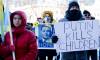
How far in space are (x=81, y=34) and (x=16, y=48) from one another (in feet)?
4.54

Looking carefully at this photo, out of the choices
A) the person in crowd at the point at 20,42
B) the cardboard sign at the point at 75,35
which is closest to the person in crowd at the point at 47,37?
the cardboard sign at the point at 75,35

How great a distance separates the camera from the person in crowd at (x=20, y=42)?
577cm

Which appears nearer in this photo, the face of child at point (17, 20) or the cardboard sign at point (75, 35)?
the face of child at point (17, 20)

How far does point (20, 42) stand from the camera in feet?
19.0

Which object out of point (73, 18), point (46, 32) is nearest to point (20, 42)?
point (73, 18)

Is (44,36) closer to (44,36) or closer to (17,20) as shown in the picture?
(44,36)

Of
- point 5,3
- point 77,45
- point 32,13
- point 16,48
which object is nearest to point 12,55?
point 16,48

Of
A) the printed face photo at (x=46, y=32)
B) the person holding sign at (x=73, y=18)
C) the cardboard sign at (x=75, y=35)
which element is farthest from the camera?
the printed face photo at (x=46, y=32)

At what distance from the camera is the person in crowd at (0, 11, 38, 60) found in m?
5.77

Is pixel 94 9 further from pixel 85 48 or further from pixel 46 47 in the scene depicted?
pixel 85 48

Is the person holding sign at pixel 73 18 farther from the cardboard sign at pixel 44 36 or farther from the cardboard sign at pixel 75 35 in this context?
the cardboard sign at pixel 44 36

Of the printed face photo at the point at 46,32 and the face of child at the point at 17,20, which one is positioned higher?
the face of child at the point at 17,20

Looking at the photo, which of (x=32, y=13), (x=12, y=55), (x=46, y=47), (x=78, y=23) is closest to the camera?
(x=12, y=55)

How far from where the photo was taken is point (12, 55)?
18.9ft
